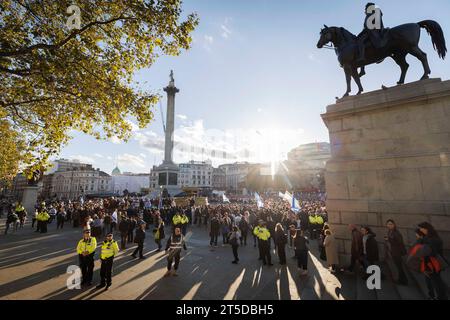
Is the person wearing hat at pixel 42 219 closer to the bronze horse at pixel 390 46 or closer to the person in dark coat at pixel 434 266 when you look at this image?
the bronze horse at pixel 390 46

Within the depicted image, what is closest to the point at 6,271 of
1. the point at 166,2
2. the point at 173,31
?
the point at 173,31

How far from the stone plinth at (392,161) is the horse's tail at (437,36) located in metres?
1.42

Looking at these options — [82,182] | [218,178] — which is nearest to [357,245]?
[218,178]

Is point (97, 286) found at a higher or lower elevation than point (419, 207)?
lower

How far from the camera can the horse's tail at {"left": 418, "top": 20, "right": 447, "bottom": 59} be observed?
7698 mm

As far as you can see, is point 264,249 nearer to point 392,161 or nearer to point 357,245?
point 357,245

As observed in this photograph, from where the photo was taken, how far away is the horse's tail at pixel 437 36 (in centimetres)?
770

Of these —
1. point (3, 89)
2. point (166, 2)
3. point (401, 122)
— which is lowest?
point (401, 122)

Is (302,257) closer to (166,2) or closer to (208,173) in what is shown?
(166,2)

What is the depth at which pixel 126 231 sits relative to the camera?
1257 centimetres

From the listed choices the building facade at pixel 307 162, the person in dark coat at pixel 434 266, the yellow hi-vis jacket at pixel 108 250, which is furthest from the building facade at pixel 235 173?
the person in dark coat at pixel 434 266

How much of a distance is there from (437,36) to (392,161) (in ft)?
15.6

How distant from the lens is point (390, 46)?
801 cm
